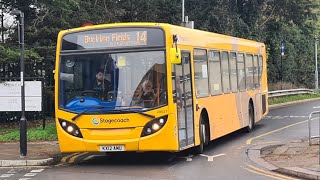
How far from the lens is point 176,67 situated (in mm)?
11695

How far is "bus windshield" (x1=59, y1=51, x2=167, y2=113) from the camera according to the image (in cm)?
1130

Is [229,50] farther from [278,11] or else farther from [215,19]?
[278,11]

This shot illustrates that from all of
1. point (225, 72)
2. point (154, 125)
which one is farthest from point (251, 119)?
point (154, 125)

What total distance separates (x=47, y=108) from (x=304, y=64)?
117 ft

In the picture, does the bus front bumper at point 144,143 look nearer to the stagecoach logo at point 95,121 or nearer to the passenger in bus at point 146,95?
the stagecoach logo at point 95,121

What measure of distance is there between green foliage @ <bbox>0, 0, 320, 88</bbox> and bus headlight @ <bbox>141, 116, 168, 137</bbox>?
9106mm

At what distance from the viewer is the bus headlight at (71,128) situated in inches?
455

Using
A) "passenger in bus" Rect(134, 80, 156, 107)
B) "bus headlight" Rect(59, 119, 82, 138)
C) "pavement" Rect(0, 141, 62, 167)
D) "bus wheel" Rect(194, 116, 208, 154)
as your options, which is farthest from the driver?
"bus wheel" Rect(194, 116, 208, 154)

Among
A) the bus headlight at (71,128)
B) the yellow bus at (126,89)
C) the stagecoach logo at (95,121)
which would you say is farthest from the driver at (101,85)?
the bus headlight at (71,128)

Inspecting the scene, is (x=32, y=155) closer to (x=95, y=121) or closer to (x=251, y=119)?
(x=95, y=121)

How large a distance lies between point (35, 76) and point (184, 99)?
32.3 feet

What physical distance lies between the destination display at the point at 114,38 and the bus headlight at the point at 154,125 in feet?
5.47

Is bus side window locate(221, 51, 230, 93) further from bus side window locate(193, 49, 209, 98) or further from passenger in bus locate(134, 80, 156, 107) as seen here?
passenger in bus locate(134, 80, 156, 107)

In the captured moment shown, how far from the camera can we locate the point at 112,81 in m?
11.5
